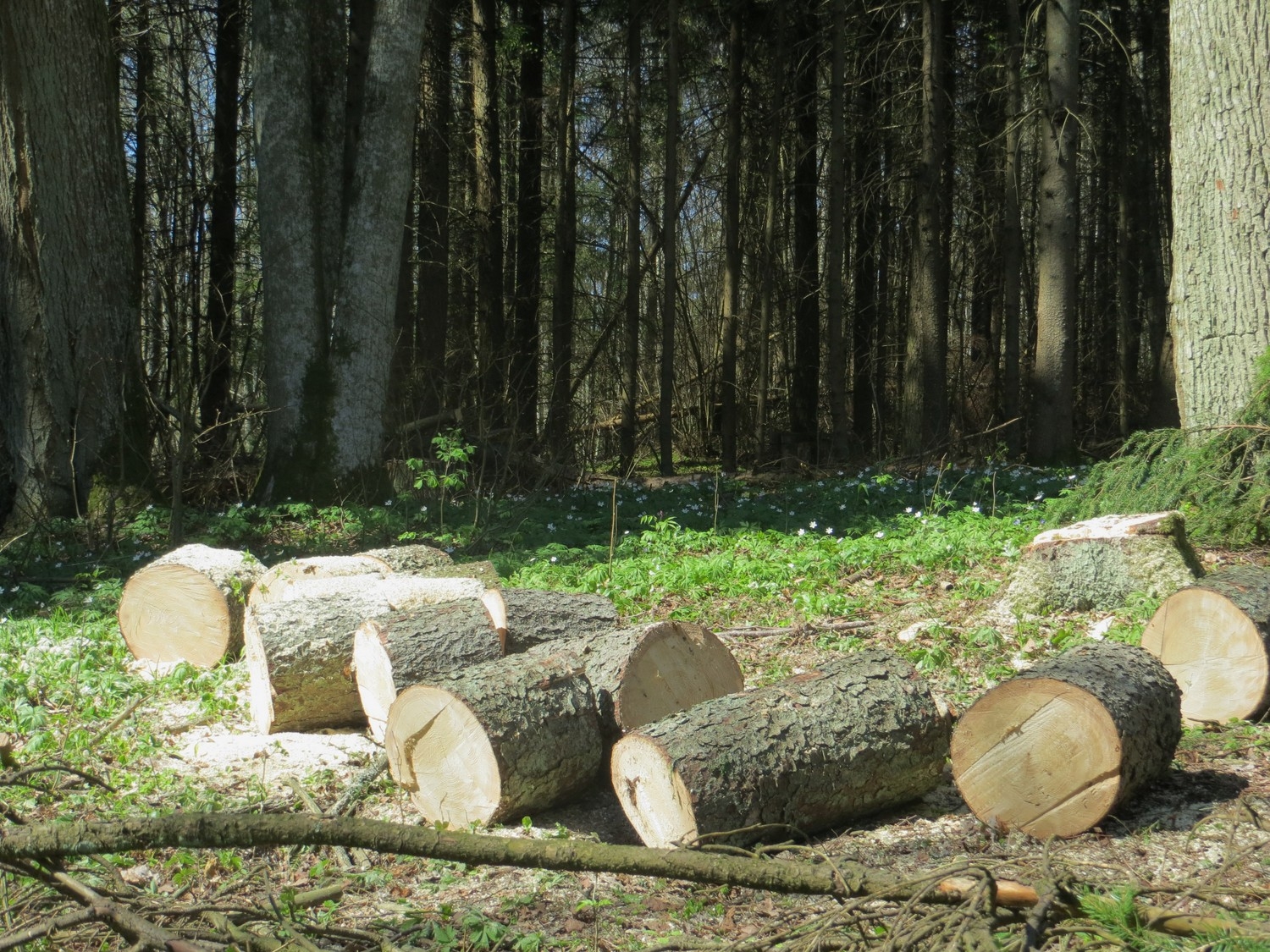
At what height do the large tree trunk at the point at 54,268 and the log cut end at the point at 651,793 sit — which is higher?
the large tree trunk at the point at 54,268

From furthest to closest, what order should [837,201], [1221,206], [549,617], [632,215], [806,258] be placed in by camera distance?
[806,258] < [632,215] < [837,201] < [1221,206] < [549,617]

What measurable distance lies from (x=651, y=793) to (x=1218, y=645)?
8.20 ft

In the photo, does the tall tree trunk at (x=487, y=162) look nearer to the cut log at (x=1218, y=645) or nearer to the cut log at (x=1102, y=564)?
the cut log at (x=1102, y=564)

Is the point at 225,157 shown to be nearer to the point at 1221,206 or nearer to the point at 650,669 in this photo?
the point at 1221,206

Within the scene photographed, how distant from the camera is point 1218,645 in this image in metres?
4.39

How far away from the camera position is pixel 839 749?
12.7 ft

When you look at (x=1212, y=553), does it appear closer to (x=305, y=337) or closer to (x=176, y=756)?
(x=176, y=756)

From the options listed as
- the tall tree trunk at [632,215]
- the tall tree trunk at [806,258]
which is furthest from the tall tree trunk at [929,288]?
the tall tree trunk at [632,215]

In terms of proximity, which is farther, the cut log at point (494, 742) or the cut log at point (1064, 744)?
the cut log at point (494, 742)

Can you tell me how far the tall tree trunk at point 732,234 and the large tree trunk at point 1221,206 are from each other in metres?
9.94

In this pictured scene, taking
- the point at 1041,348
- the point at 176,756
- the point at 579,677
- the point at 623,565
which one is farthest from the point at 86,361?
the point at 1041,348

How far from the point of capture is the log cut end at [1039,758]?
354 centimetres

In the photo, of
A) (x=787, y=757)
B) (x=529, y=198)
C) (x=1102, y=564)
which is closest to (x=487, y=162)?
(x=529, y=198)

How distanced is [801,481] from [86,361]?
8.29 meters
